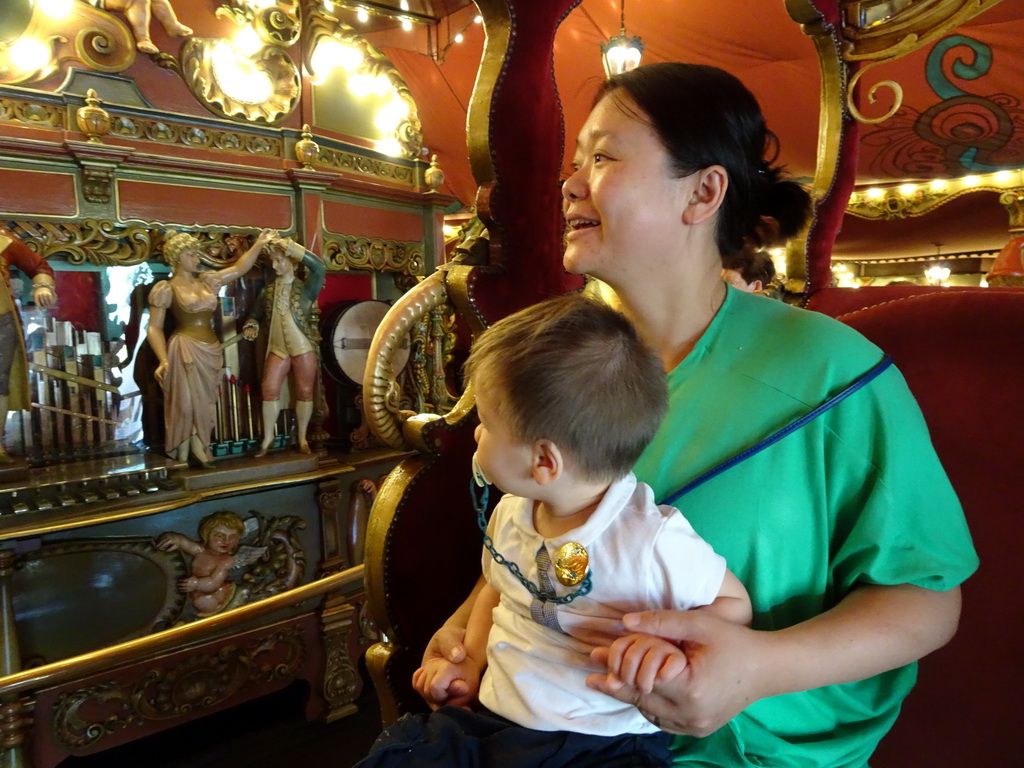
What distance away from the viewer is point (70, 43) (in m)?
3.32

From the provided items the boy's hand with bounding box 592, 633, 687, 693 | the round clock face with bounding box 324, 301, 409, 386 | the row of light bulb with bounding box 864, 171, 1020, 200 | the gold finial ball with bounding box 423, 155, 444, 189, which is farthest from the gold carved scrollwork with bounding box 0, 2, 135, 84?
the row of light bulb with bounding box 864, 171, 1020, 200

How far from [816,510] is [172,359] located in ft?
11.1

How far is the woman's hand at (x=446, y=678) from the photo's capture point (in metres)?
0.82

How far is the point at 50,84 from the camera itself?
10.8 ft

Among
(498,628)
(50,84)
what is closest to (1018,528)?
(498,628)

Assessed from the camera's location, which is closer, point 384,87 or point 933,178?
point 384,87

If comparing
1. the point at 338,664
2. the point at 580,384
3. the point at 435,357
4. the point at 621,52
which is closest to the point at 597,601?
the point at 580,384

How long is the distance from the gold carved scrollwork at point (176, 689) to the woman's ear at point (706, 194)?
3.52 meters

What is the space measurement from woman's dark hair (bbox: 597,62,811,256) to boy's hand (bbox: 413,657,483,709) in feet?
2.23

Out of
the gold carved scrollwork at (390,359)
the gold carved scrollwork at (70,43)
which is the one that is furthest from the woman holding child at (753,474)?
the gold carved scrollwork at (70,43)

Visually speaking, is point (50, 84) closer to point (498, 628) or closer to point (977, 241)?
point (498, 628)

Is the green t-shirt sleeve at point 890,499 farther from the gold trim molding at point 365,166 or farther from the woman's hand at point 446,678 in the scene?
the gold trim molding at point 365,166

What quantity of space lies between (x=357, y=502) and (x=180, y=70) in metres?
2.70

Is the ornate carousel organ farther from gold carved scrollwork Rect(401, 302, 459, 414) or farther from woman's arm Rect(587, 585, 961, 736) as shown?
woman's arm Rect(587, 585, 961, 736)
